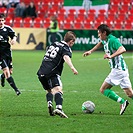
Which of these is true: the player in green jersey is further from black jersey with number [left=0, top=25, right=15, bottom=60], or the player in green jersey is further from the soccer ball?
black jersey with number [left=0, top=25, right=15, bottom=60]

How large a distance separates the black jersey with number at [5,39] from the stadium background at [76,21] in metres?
16.4

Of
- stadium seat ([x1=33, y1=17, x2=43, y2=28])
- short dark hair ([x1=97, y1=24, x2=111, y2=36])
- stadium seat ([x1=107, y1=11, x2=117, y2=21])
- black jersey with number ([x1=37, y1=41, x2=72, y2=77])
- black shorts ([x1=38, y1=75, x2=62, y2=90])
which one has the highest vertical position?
short dark hair ([x1=97, y1=24, x2=111, y2=36])

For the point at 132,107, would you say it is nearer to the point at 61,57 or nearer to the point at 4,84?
the point at 61,57

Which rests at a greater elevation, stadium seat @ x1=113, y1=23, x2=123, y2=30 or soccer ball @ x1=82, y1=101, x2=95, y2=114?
soccer ball @ x1=82, y1=101, x2=95, y2=114

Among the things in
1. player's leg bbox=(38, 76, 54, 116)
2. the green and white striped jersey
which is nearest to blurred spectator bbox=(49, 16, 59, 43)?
the green and white striped jersey

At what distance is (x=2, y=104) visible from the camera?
1206 cm

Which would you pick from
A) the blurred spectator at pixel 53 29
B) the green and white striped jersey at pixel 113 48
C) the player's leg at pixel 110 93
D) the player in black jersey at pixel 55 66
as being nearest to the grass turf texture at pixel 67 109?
the player's leg at pixel 110 93

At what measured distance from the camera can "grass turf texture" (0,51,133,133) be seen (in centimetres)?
895

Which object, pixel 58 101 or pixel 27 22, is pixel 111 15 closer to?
pixel 27 22

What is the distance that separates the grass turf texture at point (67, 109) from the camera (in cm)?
895

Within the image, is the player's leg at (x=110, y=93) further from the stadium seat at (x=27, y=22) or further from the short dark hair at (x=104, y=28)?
the stadium seat at (x=27, y=22)

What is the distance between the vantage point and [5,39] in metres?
14.5

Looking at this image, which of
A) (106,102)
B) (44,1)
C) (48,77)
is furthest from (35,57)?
(48,77)

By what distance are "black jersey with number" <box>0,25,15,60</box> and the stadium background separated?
16364 mm
